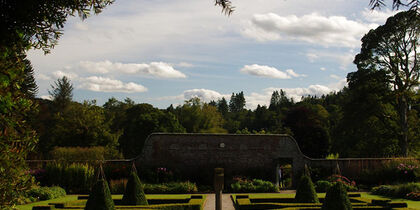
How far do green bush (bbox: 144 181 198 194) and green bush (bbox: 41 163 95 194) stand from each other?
2.74 metres

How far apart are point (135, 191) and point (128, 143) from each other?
26.5 metres

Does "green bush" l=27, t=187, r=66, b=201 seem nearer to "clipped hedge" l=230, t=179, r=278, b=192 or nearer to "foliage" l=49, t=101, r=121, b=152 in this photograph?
"clipped hedge" l=230, t=179, r=278, b=192

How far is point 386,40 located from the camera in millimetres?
24641

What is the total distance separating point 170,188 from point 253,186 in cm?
386

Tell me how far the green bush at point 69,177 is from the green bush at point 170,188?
2.74 m

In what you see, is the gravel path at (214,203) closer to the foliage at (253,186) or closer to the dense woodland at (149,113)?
the foliage at (253,186)

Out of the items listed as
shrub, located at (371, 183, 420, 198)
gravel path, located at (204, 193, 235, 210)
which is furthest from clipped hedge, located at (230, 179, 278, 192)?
shrub, located at (371, 183, 420, 198)

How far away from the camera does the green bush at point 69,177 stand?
59.6 feet

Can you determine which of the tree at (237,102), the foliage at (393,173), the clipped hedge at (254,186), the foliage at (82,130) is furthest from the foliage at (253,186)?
the tree at (237,102)

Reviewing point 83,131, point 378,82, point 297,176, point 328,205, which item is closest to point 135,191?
point 328,205

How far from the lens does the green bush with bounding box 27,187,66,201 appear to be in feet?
51.7

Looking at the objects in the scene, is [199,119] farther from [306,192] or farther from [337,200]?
[337,200]

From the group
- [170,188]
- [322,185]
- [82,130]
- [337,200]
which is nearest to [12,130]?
[337,200]

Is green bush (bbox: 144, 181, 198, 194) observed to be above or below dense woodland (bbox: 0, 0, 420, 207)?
below
